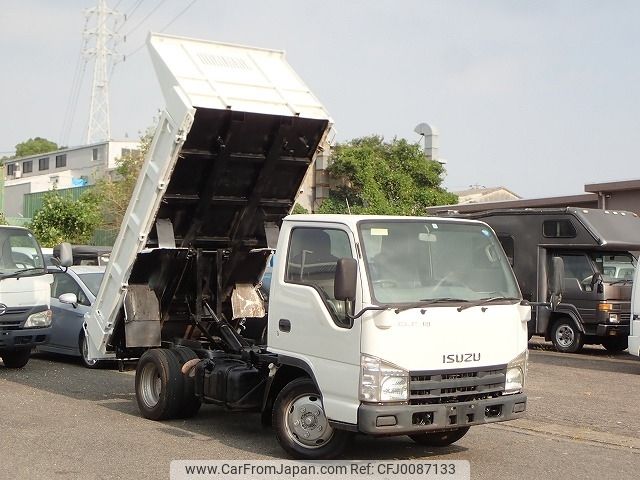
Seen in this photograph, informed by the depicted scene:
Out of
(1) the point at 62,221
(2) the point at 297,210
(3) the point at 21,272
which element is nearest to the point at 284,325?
(3) the point at 21,272

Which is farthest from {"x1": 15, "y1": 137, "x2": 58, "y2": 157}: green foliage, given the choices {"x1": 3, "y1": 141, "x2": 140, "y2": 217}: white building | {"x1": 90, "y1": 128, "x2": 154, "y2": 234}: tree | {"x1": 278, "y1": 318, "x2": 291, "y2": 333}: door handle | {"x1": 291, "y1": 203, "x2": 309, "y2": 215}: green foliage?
{"x1": 278, "y1": 318, "x2": 291, "y2": 333}: door handle

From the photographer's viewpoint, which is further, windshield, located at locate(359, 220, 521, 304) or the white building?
the white building

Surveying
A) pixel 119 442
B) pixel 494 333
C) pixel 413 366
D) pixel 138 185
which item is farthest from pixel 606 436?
pixel 138 185

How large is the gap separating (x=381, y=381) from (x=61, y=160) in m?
61.2

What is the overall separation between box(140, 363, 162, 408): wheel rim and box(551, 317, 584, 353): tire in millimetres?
10425

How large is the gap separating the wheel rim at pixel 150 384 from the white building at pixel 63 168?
39940mm

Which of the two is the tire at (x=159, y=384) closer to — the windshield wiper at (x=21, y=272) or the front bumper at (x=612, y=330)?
the windshield wiper at (x=21, y=272)

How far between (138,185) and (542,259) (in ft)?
35.0

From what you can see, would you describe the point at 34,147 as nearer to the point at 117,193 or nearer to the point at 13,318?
the point at 117,193

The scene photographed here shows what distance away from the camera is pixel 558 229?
18.2 metres

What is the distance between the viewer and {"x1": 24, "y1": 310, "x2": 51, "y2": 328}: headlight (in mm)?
13562

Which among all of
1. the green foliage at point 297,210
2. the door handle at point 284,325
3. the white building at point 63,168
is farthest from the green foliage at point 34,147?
the door handle at point 284,325

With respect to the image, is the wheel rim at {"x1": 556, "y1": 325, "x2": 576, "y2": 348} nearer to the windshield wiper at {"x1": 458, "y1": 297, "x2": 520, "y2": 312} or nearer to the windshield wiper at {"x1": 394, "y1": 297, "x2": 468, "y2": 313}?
the windshield wiper at {"x1": 458, "y1": 297, "x2": 520, "y2": 312}

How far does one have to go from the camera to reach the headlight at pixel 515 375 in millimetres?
7953
